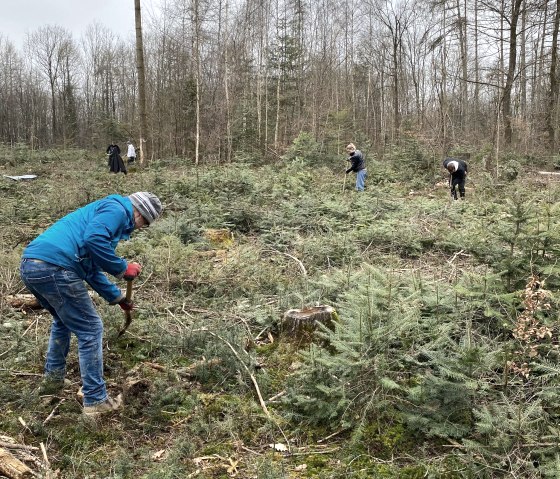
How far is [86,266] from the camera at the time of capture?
363 centimetres

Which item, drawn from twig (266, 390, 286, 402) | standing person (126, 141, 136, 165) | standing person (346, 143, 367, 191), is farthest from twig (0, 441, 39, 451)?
standing person (126, 141, 136, 165)

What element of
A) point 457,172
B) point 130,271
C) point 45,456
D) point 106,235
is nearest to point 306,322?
point 130,271

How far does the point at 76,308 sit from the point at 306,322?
7.11ft

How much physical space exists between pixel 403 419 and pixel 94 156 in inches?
1264

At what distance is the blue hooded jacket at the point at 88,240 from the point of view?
348cm

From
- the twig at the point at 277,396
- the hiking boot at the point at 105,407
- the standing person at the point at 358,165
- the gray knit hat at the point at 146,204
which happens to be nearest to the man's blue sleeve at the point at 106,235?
the gray knit hat at the point at 146,204

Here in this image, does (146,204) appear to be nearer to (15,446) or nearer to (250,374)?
(250,374)

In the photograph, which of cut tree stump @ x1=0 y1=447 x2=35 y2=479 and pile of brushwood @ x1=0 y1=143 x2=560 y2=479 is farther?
pile of brushwood @ x1=0 y1=143 x2=560 y2=479

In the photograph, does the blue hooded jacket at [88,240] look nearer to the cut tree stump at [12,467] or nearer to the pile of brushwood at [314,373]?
the pile of brushwood at [314,373]

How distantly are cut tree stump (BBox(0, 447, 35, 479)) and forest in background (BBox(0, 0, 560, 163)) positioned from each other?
1785 cm

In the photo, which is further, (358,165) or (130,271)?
(358,165)

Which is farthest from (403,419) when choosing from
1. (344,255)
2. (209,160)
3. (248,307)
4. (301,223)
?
(209,160)

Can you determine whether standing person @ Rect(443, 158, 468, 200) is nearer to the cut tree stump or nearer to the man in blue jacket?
the man in blue jacket

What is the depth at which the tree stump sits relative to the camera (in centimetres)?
466
